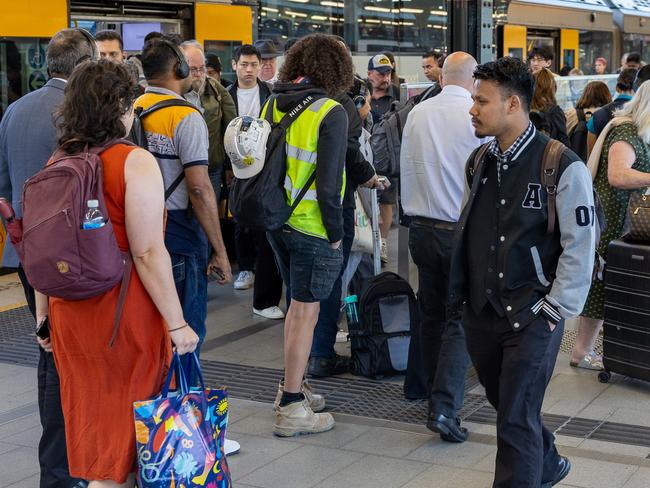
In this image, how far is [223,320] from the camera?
735cm

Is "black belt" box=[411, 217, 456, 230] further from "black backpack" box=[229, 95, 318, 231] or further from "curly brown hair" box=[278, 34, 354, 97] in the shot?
"curly brown hair" box=[278, 34, 354, 97]

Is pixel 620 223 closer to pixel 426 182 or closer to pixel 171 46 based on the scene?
pixel 426 182

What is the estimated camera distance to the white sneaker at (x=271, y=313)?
23.9 ft

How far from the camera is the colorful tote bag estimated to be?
309 centimetres

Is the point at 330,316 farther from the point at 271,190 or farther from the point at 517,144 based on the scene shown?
the point at 517,144

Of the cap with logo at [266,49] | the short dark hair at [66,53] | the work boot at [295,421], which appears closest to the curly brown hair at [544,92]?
the cap with logo at [266,49]

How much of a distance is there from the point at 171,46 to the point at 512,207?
1745mm

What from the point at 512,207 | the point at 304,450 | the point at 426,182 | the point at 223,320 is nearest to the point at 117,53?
the point at 223,320

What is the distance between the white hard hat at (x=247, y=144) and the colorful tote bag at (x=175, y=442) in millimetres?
1662

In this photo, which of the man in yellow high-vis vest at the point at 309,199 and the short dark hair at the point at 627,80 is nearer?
the man in yellow high-vis vest at the point at 309,199

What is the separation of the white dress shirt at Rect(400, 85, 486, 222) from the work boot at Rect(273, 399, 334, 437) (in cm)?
106

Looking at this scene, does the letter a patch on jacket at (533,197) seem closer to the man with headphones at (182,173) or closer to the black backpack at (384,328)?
the man with headphones at (182,173)

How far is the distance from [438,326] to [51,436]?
1.92m

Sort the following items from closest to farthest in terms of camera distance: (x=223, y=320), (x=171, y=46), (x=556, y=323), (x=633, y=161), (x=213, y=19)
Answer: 1. (x=556, y=323)
2. (x=171, y=46)
3. (x=633, y=161)
4. (x=223, y=320)
5. (x=213, y=19)
